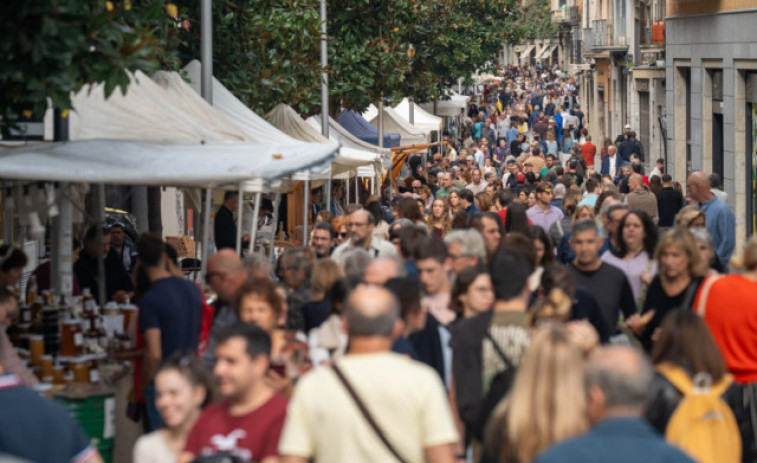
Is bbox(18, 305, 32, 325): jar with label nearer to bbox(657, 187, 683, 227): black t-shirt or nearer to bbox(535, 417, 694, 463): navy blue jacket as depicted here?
bbox(535, 417, 694, 463): navy blue jacket

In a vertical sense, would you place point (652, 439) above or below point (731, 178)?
below

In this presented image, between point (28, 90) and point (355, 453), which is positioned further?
point (28, 90)

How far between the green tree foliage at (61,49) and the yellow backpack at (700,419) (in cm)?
435

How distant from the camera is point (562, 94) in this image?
248ft

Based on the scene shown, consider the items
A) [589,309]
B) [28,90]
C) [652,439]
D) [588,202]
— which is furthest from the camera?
[588,202]

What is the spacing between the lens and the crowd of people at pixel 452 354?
5680 mm

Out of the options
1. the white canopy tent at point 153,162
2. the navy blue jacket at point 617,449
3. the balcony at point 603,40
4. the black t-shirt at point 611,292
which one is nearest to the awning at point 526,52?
the balcony at point 603,40

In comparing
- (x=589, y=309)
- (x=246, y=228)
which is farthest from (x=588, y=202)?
(x=589, y=309)

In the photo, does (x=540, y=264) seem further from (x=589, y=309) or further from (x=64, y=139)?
(x=64, y=139)

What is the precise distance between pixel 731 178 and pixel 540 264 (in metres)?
13.6

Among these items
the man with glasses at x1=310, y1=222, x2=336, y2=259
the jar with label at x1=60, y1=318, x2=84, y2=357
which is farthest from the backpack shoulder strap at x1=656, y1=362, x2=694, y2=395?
the man with glasses at x1=310, y1=222, x2=336, y2=259

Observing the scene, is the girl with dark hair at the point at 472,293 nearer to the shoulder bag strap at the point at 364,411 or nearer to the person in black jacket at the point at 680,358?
the person in black jacket at the point at 680,358

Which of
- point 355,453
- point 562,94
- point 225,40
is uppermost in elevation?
point 562,94

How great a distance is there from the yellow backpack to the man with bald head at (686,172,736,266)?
779 centimetres
